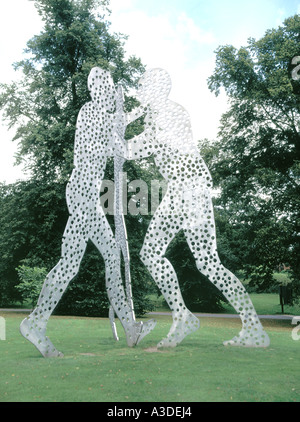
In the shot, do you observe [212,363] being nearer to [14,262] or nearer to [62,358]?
[62,358]

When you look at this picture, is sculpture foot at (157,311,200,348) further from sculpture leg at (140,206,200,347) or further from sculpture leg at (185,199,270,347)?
sculpture leg at (185,199,270,347)

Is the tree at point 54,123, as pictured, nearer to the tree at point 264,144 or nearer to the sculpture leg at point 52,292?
the tree at point 264,144

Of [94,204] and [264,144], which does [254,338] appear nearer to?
[94,204]

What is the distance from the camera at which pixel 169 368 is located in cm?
605

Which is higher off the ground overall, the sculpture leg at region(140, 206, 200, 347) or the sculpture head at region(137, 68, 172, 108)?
the sculpture head at region(137, 68, 172, 108)

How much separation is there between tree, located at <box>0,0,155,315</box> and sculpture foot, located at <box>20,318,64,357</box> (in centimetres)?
952

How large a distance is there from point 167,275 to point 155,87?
3244 mm

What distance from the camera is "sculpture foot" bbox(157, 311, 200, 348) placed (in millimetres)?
7406

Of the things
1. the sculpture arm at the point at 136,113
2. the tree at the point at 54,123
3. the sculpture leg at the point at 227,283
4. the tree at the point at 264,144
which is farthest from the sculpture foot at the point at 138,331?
the tree at the point at 54,123

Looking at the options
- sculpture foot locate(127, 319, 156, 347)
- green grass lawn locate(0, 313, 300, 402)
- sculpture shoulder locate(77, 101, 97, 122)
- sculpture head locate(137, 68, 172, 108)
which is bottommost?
green grass lawn locate(0, 313, 300, 402)

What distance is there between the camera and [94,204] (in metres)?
7.63

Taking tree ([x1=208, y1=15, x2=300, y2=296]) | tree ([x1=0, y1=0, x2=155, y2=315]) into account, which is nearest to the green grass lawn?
tree ([x1=208, y1=15, x2=300, y2=296])
